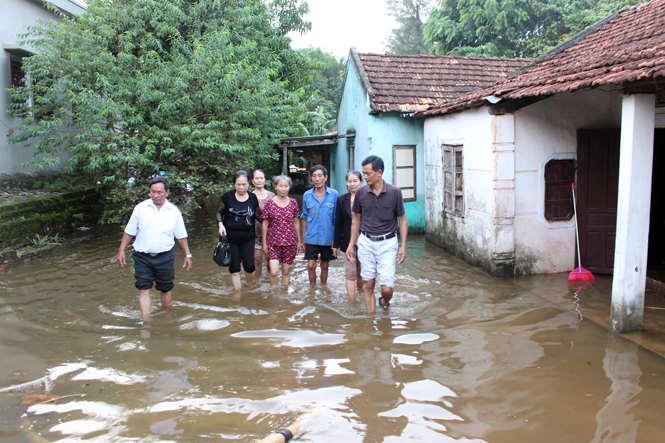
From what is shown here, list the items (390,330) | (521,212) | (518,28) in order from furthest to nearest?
(518,28)
(521,212)
(390,330)

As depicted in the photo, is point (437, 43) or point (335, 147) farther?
point (437, 43)

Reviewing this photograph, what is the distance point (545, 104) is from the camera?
8.44 metres

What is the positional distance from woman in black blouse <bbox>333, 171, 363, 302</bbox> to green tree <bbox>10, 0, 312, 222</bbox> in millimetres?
4359

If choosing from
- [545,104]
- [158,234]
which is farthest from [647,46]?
[158,234]

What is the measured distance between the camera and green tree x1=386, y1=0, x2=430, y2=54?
40969 millimetres

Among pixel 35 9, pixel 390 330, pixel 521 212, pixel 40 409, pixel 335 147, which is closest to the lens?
pixel 40 409

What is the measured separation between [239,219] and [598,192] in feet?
18.8

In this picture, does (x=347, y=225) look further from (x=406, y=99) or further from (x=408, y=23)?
(x=408, y=23)

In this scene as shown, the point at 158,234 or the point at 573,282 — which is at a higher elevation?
the point at 158,234

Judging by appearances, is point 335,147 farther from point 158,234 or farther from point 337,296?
point 158,234

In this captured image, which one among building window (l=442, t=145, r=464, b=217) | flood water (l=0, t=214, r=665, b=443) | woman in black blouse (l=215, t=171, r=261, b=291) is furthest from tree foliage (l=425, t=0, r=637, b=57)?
woman in black blouse (l=215, t=171, r=261, b=291)

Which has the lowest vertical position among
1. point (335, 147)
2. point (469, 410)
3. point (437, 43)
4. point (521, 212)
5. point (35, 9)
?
point (469, 410)

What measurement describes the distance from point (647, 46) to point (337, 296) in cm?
509

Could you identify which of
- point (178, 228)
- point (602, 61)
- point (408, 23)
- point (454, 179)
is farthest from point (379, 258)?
point (408, 23)
